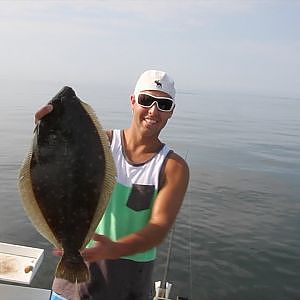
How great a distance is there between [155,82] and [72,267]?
1.31m

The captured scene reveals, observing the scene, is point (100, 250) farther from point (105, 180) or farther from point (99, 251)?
point (105, 180)

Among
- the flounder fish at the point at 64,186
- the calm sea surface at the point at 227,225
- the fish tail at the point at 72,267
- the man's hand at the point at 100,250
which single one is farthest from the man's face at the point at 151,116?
the calm sea surface at the point at 227,225

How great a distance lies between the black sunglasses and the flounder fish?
0.58 m

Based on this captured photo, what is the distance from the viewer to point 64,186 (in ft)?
8.75

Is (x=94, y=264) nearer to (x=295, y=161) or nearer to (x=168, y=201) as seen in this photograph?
(x=168, y=201)

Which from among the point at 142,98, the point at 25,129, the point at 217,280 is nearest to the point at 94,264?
the point at 142,98

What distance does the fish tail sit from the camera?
2660 millimetres

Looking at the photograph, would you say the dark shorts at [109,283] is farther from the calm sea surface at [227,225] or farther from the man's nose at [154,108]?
the calm sea surface at [227,225]

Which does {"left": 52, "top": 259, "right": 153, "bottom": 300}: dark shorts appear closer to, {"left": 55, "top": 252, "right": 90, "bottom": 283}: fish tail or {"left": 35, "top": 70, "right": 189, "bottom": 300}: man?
{"left": 35, "top": 70, "right": 189, "bottom": 300}: man

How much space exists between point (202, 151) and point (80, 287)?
957 inches

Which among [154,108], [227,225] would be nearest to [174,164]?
[154,108]

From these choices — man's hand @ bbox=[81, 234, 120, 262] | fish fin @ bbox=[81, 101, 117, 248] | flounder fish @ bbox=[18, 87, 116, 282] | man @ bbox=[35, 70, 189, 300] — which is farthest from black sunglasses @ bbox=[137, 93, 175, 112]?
man's hand @ bbox=[81, 234, 120, 262]

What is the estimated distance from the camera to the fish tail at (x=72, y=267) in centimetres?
266

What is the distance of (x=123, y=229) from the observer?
10.3 feet
